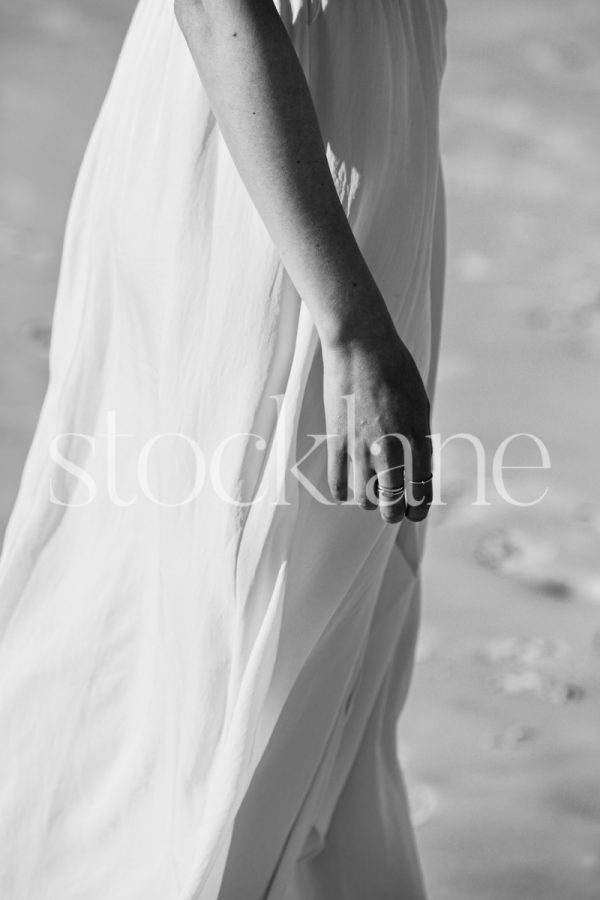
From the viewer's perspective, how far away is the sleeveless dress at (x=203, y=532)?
957 mm

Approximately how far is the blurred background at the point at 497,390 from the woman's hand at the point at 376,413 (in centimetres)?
71

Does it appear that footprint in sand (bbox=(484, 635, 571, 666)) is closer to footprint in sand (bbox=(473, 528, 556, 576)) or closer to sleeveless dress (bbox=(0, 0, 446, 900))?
footprint in sand (bbox=(473, 528, 556, 576))

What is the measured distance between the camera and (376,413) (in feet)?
2.79

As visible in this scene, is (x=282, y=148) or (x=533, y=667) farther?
(x=533, y=667)

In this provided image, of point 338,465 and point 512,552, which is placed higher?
point 512,552

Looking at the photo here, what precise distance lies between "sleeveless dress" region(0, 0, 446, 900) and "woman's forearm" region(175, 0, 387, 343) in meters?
0.10

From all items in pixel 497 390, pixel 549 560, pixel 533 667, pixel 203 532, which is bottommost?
pixel 203 532

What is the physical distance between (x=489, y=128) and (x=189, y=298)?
2328mm

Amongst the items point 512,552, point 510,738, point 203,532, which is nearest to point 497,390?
point 512,552

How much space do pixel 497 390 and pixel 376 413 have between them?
168 cm

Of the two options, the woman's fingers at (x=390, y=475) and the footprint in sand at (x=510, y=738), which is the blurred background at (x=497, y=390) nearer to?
the footprint in sand at (x=510, y=738)

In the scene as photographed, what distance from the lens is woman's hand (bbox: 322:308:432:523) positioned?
85 cm

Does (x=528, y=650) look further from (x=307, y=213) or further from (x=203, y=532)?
(x=307, y=213)

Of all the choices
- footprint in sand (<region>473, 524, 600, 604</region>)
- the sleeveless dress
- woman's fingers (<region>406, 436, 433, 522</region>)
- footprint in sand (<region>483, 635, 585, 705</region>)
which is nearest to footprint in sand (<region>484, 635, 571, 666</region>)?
footprint in sand (<region>483, 635, 585, 705</region>)
